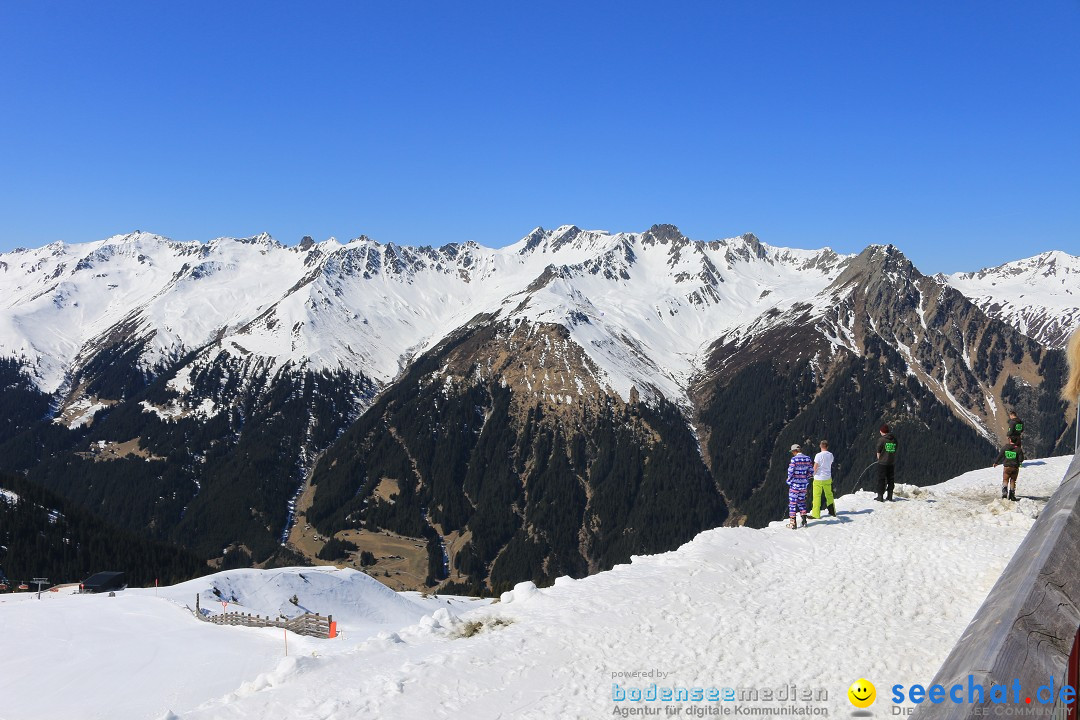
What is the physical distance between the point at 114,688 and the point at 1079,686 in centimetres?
3353

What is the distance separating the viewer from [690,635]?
13.4 metres

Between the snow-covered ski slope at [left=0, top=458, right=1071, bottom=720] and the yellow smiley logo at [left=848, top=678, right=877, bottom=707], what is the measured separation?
0.53 feet

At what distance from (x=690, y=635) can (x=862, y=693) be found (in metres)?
3.41

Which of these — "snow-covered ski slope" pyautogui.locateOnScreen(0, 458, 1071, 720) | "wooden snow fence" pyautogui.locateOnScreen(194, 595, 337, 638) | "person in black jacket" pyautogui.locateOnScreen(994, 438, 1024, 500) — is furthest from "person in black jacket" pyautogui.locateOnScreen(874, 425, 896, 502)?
"wooden snow fence" pyautogui.locateOnScreen(194, 595, 337, 638)

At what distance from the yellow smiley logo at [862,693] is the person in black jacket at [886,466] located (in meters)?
15.2

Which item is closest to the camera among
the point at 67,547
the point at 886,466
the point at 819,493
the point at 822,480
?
the point at 822,480

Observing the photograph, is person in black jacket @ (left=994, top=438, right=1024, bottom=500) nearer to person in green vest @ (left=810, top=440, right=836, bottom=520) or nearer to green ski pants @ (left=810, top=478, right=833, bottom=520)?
person in green vest @ (left=810, top=440, right=836, bottom=520)

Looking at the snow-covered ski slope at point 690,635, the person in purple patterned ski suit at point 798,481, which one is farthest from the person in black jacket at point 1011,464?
the person in purple patterned ski suit at point 798,481

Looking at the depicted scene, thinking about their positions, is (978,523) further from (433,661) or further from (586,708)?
(433,661)

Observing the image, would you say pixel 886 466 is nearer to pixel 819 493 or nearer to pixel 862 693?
pixel 819 493

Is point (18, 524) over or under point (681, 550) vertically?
under

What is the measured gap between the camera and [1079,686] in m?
3.66

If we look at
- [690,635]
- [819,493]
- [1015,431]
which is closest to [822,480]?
[819,493]

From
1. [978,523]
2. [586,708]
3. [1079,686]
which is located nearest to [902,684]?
[586,708]
